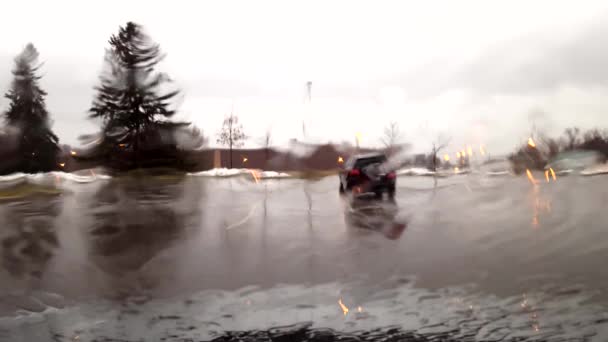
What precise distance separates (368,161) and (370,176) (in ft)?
2.52

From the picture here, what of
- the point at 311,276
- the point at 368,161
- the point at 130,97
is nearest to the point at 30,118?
the point at 130,97

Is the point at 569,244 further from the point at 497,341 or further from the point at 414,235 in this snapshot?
the point at 497,341

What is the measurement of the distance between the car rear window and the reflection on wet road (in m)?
6.13

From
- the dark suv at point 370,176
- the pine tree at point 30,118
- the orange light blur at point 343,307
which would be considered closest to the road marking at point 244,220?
the dark suv at point 370,176

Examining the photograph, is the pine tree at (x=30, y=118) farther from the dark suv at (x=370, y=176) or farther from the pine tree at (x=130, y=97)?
the dark suv at (x=370, y=176)

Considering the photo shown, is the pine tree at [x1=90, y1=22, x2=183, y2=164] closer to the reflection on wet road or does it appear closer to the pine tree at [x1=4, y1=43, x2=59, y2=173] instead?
the pine tree at [x1=4, y1=43, x2=59, y2=173]

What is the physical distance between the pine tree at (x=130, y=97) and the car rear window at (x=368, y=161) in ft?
104

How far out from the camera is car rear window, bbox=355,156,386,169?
22406 millimetres

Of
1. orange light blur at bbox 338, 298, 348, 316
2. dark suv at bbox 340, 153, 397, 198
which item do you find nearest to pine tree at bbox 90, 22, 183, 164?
dark suv at bbox 340, 153, 397, 198

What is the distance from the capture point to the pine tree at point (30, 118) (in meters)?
61.8

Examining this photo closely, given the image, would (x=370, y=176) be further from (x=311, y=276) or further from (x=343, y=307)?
(x=343, y=307)

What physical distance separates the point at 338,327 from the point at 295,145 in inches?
2790

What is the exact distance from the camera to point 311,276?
839 centimetres

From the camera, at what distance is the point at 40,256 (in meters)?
10.6
